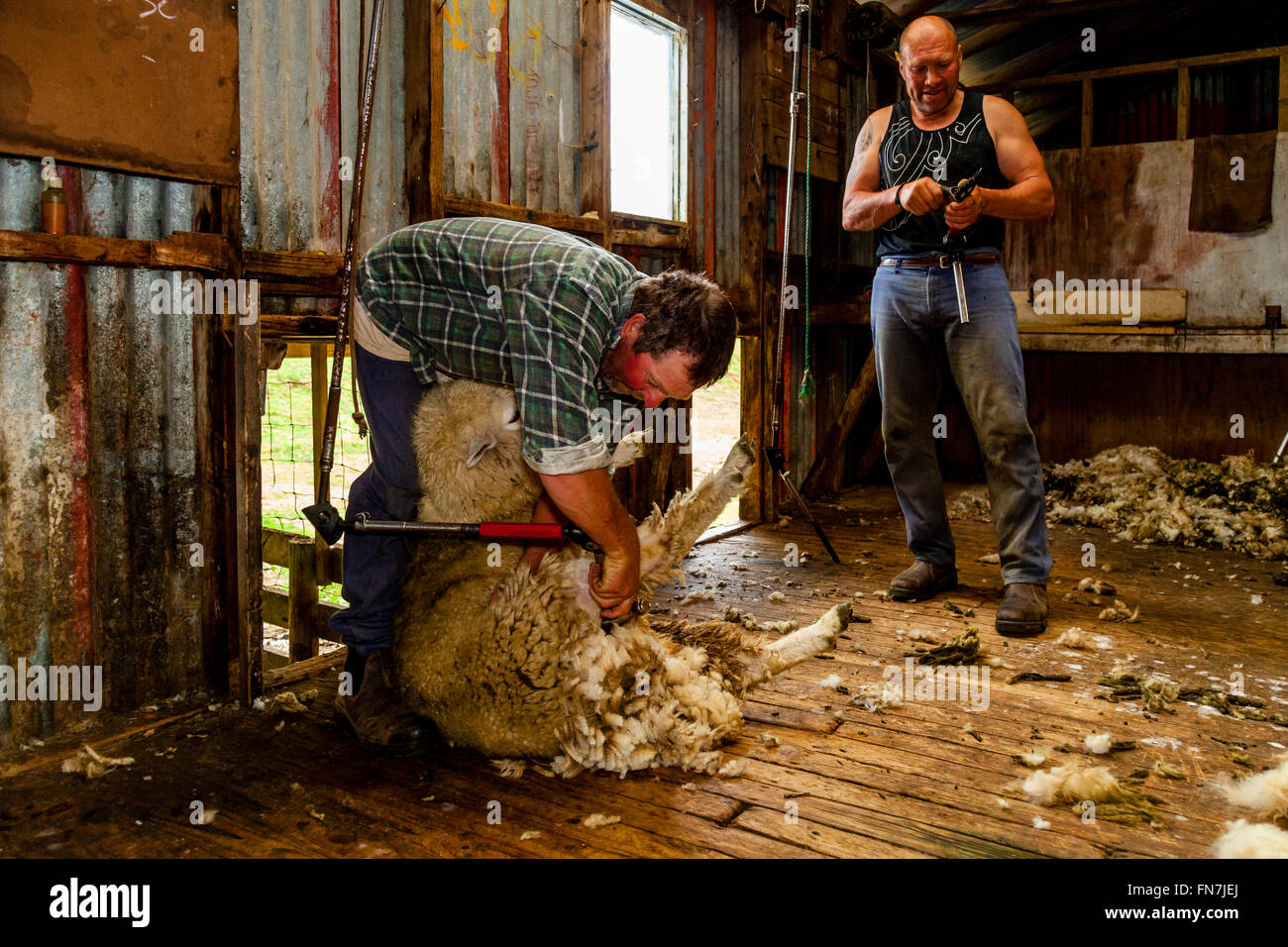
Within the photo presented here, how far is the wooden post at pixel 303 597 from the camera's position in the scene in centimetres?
452

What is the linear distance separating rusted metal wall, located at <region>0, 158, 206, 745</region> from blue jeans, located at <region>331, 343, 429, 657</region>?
0.54 metres

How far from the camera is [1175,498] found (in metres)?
5.59

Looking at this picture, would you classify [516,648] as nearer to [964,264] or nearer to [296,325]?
[296,325]

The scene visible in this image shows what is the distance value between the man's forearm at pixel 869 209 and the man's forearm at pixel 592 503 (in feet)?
6.51

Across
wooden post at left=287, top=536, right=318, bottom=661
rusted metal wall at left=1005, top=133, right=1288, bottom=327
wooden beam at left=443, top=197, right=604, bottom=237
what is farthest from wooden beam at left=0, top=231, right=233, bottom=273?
rusted metal wall at left=1005, top=133, right=1288, bottom=327

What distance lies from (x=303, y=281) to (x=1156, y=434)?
6.32m

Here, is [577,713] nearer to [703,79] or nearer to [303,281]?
[303,281]

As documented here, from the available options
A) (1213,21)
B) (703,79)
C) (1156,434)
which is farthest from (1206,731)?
(1213,21)

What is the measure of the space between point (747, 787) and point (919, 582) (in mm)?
1894

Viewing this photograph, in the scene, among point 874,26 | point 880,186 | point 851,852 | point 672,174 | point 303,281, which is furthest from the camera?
point 874,26

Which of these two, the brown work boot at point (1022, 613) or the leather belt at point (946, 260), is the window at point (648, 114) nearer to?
the leather belt at point (946, 260)

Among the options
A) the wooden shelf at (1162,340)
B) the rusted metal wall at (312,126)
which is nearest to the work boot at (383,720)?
the rusted metal wall at (312,126)

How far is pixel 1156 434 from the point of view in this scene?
22.9 feet
